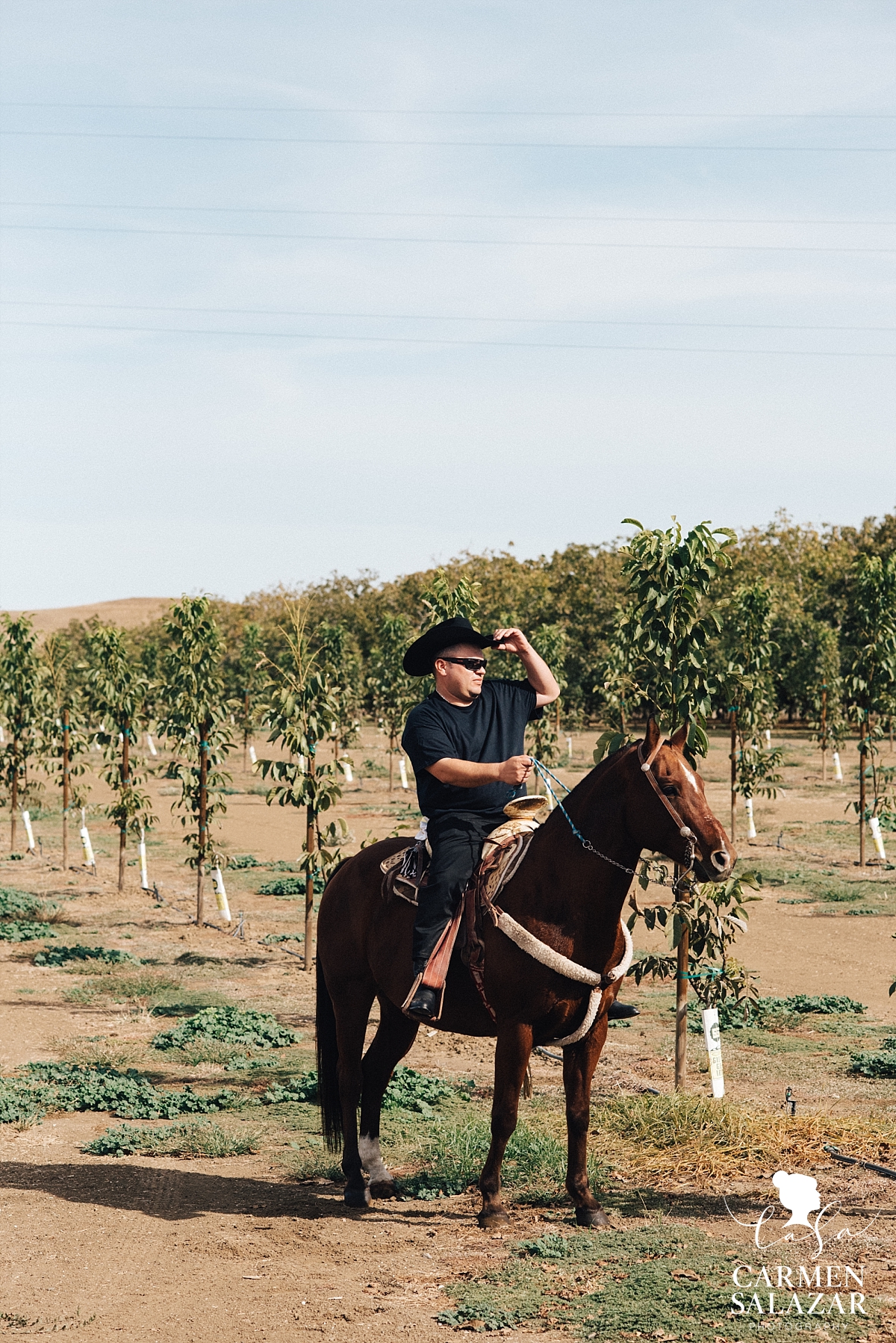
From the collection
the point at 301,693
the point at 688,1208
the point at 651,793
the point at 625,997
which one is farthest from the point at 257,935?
the point at 651,793

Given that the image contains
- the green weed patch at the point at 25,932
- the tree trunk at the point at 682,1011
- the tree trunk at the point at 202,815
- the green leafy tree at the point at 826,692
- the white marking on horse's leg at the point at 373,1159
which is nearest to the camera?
the white marking on horse's leg at the point at 373,1159

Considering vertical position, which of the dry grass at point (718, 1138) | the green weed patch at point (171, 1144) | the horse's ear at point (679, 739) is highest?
the horse's ear at point (679, 739)

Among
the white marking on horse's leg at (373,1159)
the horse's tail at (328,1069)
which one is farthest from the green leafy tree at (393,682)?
the white marking on horse's leg at (373,1159)

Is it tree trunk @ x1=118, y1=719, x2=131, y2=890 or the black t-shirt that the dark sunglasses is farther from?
tree trunk @ x1=118, y1=719, x2=131, y2=890

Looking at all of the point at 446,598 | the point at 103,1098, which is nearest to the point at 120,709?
the point at 446,598

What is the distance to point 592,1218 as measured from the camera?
731 cm

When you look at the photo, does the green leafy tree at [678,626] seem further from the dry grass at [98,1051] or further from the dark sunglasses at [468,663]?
the dry grass at [98,1051]

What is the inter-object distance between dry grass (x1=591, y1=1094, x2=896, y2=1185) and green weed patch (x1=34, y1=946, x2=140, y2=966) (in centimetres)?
894

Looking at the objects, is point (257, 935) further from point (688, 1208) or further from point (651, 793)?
point (651, 793)

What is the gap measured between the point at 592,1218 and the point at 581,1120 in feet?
1.95

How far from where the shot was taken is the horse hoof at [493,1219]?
7.28 m

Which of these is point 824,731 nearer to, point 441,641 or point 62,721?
point 62,721

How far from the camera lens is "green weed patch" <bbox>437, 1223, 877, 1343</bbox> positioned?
5.91 meters

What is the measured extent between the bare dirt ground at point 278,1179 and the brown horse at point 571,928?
0.66 m
